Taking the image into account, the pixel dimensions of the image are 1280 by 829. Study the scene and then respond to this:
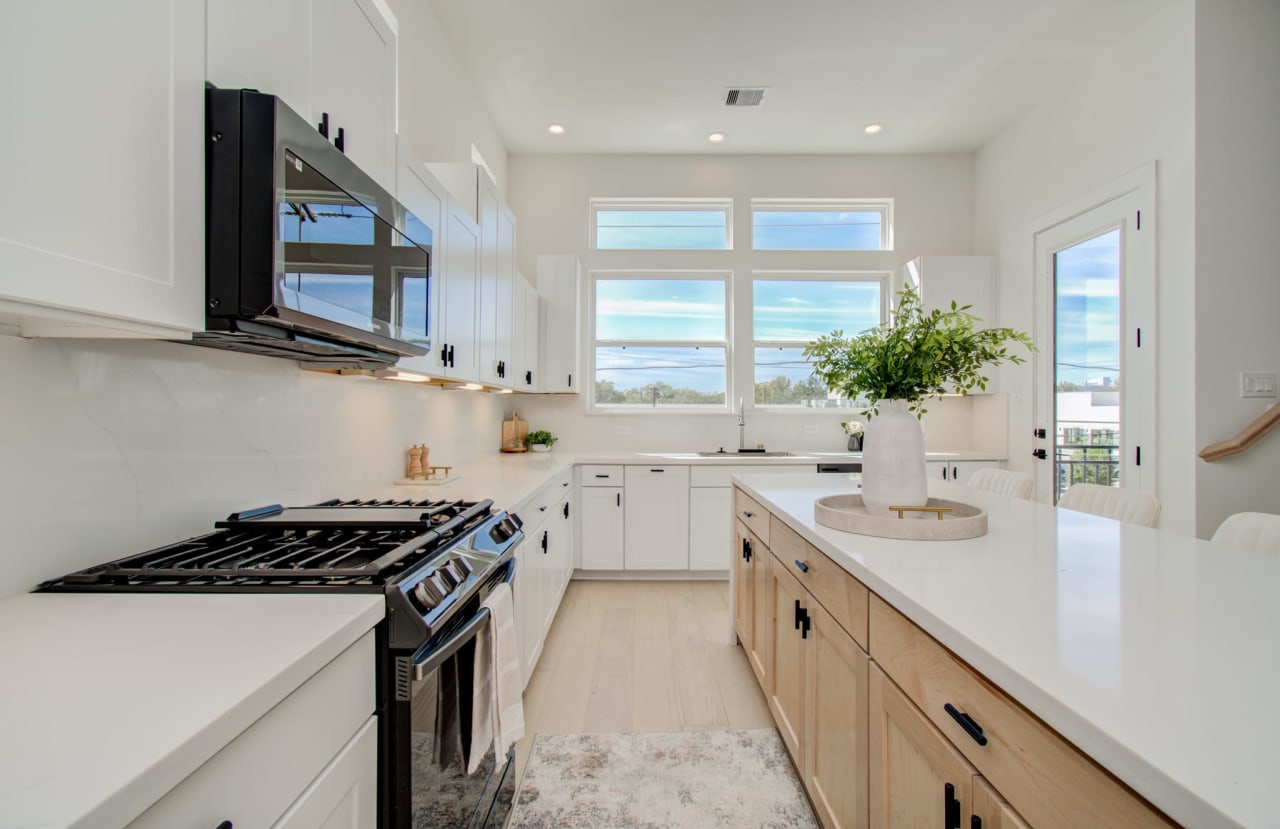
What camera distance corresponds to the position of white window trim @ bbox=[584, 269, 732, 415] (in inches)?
176

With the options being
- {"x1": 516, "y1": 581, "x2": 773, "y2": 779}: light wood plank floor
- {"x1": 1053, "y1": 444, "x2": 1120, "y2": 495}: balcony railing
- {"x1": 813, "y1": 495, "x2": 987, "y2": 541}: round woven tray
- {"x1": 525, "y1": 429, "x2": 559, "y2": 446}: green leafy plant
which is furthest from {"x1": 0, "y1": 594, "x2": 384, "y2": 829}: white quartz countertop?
{"x1": 1053, "y1": 444, "x2": 1120, "y2": 495}: balcony railing

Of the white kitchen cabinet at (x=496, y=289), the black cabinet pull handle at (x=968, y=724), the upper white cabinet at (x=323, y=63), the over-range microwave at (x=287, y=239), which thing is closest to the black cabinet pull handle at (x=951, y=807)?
the black cabinet pull handle at (x=968, y=724)

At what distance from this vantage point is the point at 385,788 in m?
0.91

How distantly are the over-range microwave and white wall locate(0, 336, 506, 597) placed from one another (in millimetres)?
143

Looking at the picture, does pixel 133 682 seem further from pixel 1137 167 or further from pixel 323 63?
pixel 1137 167

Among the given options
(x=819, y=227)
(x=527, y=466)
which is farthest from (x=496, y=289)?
(x=819, y=227)

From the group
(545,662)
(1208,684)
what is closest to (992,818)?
(1208,684)

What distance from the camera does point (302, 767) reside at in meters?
0.72

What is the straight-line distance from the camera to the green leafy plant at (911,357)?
1.46 meters

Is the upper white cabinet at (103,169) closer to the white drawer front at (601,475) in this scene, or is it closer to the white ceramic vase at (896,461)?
the white ceramic vase at (896,461)

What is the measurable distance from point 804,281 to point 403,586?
4249 mm

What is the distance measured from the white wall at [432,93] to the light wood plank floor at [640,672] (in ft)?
8.44

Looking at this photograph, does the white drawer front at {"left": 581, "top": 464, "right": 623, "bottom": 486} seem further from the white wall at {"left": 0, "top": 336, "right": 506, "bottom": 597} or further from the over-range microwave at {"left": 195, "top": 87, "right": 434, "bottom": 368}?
the over-range microwave at {"left": 195, "top": 87, "right": 434, "bottom": 368}

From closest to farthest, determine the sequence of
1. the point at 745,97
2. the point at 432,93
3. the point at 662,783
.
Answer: the point at 662,783, the point at 432,93, the point at 745,97
